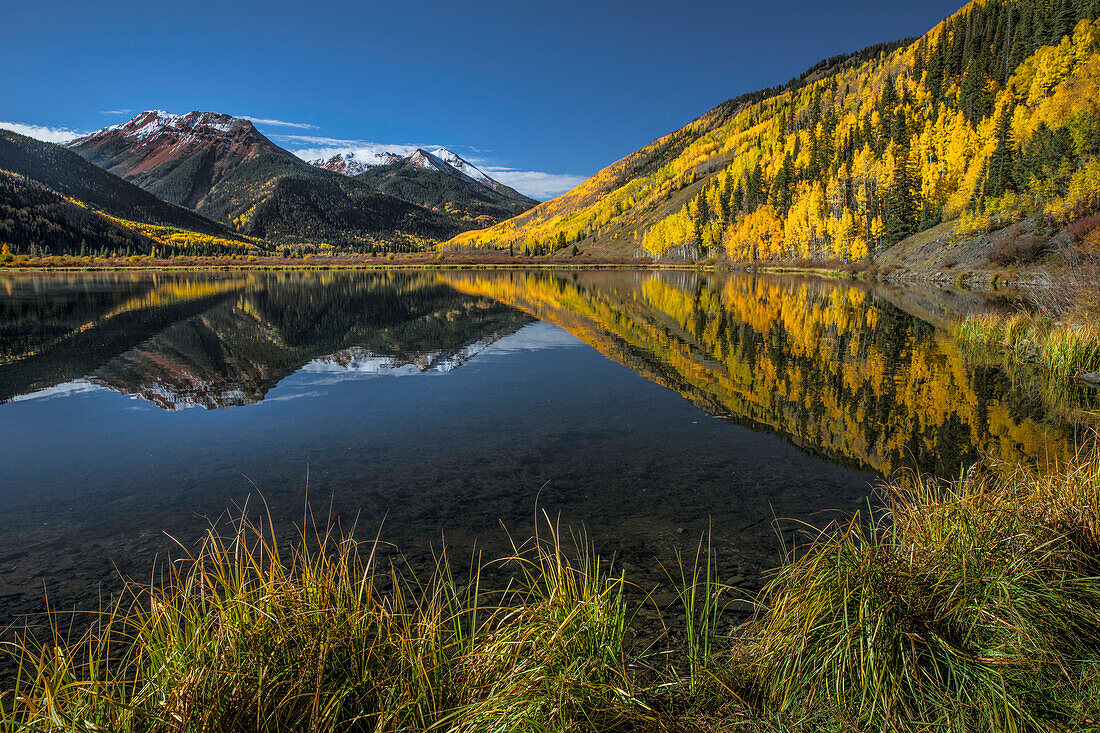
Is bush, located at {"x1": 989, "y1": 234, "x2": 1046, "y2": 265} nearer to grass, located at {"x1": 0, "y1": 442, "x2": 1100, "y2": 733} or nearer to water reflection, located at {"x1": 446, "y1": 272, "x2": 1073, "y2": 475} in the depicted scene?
water reflection, located at {"x1": 446, "y1": 272, "x2": 1073, "y2": 475}

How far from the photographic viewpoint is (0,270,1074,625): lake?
18.4 ft

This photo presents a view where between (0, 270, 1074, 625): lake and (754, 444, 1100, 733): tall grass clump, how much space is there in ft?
3.06

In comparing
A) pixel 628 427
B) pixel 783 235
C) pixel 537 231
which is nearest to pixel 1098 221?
pixel 628 427

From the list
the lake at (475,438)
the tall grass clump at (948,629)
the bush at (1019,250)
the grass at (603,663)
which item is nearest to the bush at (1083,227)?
the bush at (1019,250)

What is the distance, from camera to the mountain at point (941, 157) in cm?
4425

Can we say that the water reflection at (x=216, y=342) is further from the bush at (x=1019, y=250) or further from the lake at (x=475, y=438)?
the bush at (x=1019, y=250)

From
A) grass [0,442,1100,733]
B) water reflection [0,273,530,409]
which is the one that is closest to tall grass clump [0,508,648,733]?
grass [0,442,1100,733]

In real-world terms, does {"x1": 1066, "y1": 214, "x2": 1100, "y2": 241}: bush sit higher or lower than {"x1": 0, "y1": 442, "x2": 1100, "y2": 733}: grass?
higher

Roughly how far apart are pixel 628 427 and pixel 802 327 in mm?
13874

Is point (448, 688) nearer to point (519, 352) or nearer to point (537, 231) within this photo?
point (519, 352)

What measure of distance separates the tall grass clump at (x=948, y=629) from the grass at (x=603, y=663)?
0.01 m

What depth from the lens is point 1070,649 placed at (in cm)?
313

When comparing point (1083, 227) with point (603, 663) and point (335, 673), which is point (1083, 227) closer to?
point (603, 663)

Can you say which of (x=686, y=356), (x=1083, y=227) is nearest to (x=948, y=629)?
(x=686, y=356)
